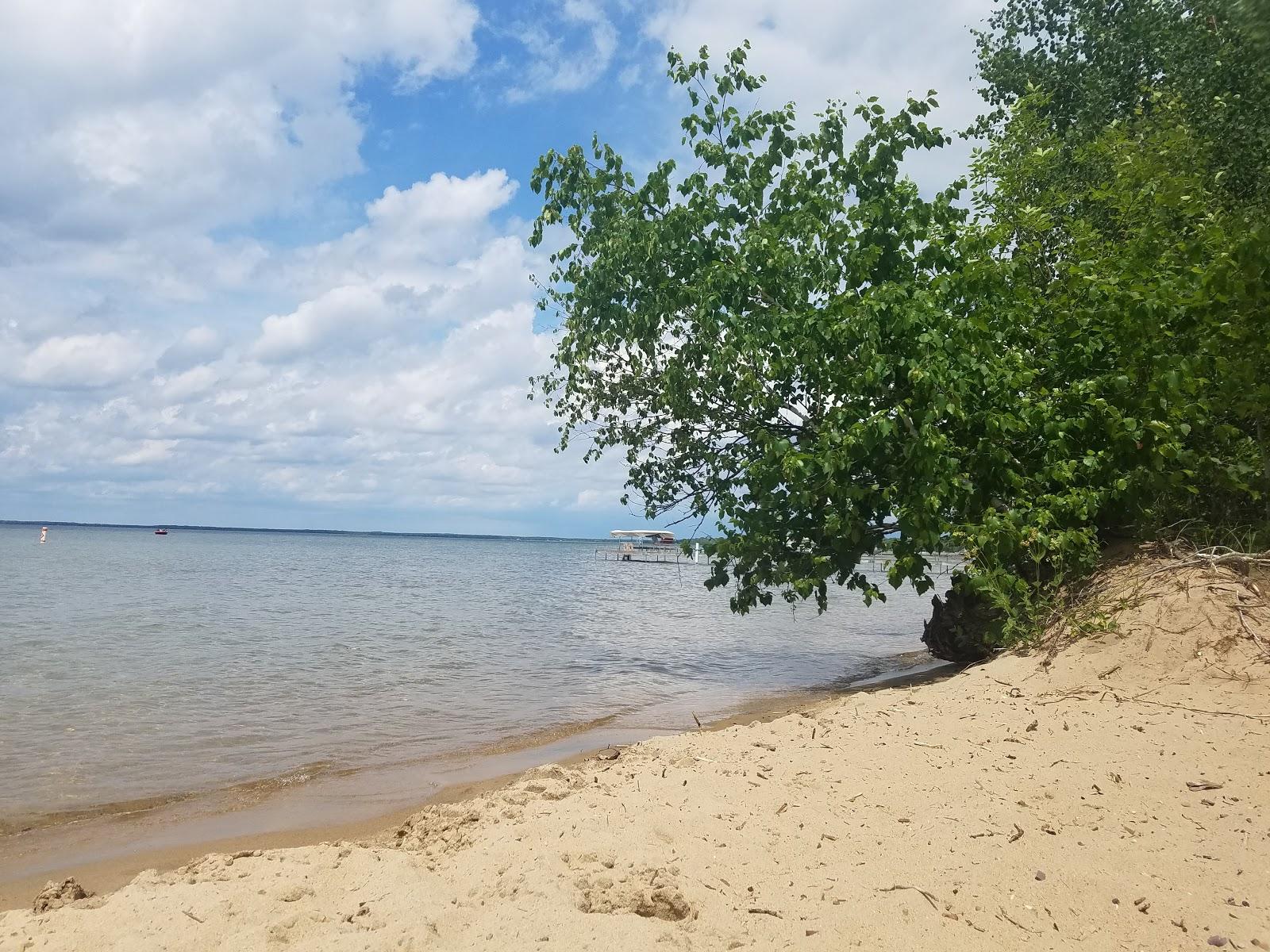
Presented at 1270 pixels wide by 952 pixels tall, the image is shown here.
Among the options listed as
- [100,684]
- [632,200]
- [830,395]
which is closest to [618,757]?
[830,395]

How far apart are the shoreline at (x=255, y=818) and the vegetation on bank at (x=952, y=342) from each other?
10.3 feet

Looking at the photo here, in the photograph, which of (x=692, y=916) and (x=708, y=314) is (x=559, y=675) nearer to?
(x=708, y=314)

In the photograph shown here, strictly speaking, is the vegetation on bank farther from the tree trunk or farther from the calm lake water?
the calm lake water

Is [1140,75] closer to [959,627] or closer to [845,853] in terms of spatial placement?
[959,627]

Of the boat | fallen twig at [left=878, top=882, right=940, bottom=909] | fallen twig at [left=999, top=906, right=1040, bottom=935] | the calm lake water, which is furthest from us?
the boat

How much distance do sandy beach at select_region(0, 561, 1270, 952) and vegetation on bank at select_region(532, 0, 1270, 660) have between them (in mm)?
2632

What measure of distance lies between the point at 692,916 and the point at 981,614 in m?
9.18

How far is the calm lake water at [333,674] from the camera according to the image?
30.8 ft

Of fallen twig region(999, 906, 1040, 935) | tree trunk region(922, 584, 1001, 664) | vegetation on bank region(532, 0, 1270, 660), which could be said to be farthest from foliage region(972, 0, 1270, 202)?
fallen twig region(999, 906, 1040, 935)

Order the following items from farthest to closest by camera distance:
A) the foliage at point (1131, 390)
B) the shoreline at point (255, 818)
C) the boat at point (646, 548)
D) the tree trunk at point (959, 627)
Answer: the boat at point (646, 548), the tree trunk at point (959, 627), the foliage at point (1131, 390), the shoreline at point (255, 818)

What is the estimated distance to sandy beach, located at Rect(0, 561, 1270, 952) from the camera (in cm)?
356

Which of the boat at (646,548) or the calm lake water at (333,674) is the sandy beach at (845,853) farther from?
the boat at (646,548)

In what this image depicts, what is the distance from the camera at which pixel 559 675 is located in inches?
594

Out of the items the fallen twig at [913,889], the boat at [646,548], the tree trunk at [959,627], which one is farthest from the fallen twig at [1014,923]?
the boat at [646,548]
